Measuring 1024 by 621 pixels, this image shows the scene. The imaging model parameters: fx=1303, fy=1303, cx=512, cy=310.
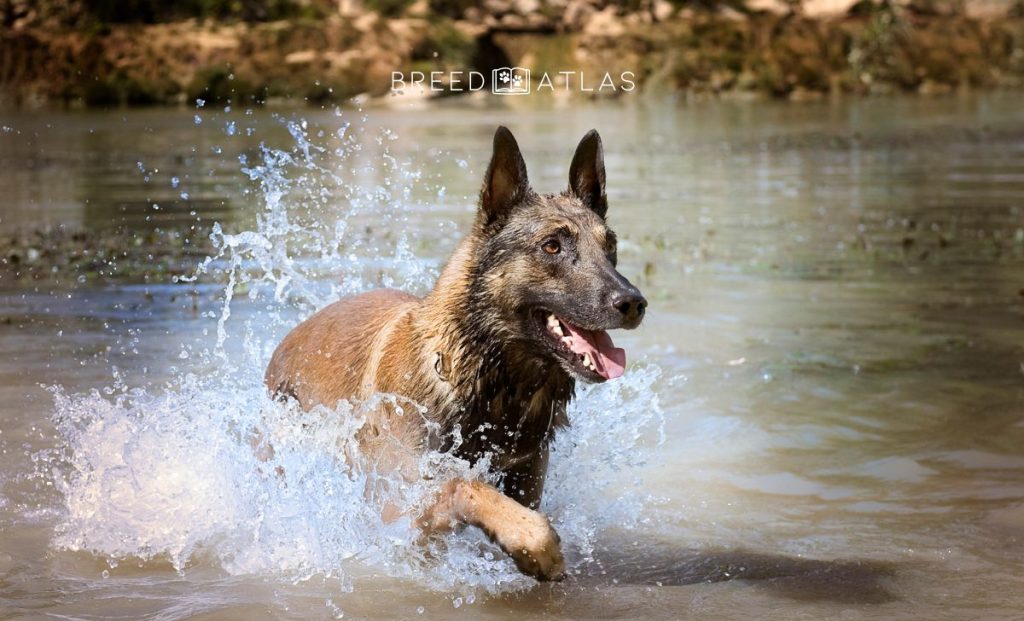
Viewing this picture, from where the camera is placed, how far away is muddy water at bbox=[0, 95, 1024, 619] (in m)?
5.27

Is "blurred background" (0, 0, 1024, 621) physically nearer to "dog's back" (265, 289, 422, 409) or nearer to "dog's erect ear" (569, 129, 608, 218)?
"dog's back" (265, 289, 422, 409)

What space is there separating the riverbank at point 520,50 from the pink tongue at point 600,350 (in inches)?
1353

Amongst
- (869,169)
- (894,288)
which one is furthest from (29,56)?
(894,288)

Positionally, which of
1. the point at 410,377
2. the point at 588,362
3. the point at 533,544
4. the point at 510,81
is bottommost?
the point at 533,544

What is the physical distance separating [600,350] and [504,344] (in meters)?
0.40

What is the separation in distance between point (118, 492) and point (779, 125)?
27.0 m

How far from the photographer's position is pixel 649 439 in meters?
7.76

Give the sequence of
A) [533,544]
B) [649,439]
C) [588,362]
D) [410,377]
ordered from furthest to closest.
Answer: [649,439] → [410,377] → [588,362] → [533,544]

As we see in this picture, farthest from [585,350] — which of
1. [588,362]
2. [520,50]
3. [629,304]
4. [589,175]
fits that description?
[520,50]

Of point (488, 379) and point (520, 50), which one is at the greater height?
point (520, 50)

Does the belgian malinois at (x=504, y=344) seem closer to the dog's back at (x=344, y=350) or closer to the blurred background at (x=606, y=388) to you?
the dog's back at (x=344, y=350)

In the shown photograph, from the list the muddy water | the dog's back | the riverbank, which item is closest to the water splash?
the muddy water

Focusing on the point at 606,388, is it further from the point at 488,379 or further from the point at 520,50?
the point at 520,50

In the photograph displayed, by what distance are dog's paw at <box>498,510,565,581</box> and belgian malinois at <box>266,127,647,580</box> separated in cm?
13
